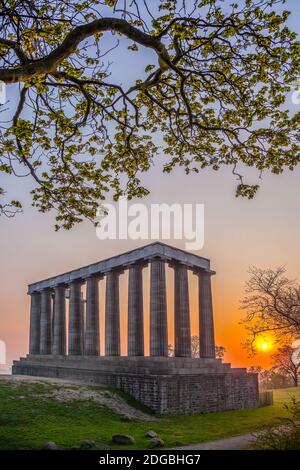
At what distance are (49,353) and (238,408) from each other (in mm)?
29797

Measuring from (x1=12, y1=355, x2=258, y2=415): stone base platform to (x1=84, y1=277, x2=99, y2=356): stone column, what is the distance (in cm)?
174

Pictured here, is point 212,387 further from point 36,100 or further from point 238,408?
point 36,100

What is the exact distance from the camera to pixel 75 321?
5509 cm

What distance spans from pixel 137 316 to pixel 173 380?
10.6 m

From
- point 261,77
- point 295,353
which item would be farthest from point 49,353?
point 261,77

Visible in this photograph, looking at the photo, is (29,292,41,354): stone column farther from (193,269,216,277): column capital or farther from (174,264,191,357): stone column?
(193,269,216,277): column capital

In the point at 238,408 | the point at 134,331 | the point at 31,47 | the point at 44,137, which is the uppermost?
the point at 31,47

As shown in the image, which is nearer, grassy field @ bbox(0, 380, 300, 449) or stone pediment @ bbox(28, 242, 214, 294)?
grassy field @ bbox(0, 380, 300, 449)

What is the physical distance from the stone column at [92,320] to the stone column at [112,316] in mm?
3456

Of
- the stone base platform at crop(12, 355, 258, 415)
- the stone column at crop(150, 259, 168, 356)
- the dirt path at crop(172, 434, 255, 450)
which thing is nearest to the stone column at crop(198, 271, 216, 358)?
the stone base platform at crop(12, 355, 258, 415)

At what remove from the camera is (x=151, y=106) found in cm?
1911

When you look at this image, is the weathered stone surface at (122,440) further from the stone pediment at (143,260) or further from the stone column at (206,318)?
the stone column at (206,318)

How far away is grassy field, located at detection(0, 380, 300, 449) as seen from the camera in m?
22.0

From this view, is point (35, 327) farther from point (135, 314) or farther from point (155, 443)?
point (155, 443)
